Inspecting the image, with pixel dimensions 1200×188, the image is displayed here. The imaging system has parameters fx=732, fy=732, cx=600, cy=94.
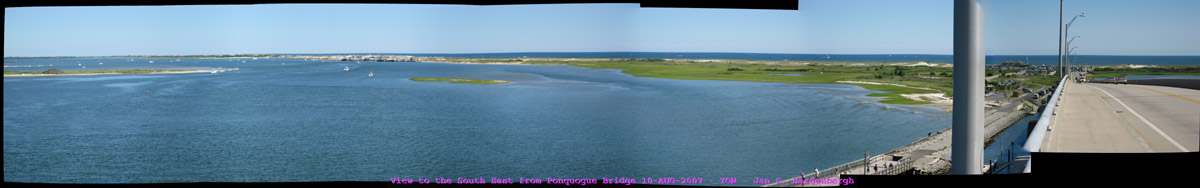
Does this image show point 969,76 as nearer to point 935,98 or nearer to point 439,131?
point 439,131

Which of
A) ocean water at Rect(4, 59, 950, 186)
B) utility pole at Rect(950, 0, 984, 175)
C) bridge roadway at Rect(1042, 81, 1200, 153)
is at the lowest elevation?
ocean water at Rect(4, 59, 950, 186)

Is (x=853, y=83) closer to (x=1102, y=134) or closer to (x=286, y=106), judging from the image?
A: (x=286, y=106)

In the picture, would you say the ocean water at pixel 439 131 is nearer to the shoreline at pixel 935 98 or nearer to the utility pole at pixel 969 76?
the shoreline at pixel 935 98

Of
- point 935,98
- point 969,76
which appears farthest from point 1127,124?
point 935,98

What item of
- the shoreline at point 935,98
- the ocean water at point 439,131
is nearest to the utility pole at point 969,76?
the ocean water at point 439,131

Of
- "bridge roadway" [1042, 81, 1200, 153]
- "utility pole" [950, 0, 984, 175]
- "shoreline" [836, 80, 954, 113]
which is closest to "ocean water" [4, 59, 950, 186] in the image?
"shoreline" [836, 80, 954, 113]

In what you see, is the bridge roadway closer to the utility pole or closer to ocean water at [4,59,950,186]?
the utility pole
